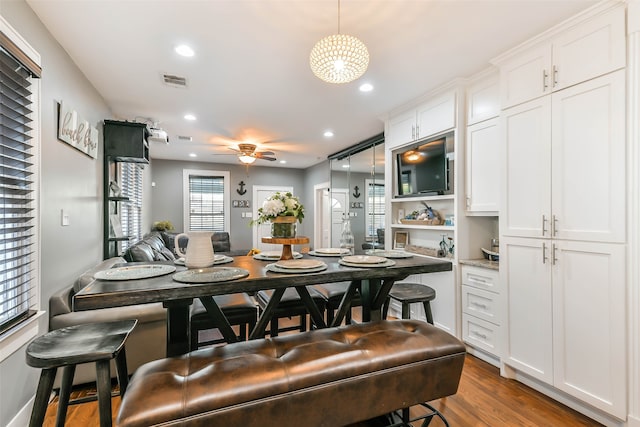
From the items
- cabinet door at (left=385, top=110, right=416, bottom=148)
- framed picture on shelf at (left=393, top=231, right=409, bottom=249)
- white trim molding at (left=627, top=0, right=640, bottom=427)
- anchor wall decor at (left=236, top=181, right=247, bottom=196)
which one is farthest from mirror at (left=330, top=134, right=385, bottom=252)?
white trim molding at (left=627, top=0, right=640, bottom=427)

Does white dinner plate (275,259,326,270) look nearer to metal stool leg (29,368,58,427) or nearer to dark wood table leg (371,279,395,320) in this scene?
dark wood table leg (371,279,395,320)

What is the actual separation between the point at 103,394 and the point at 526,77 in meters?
3.31

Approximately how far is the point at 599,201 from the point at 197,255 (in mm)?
2471

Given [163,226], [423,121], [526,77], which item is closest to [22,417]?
[423,121]

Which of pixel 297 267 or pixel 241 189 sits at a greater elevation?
pixel 241 189

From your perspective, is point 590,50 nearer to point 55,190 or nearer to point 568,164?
point 568,164

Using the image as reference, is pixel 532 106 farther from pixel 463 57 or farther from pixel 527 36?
pixel 463 57

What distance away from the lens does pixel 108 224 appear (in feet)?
11.0

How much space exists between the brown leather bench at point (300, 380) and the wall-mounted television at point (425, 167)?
6.42ft

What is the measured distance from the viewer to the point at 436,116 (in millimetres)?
3176

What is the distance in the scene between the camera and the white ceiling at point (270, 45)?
1865 millimetres

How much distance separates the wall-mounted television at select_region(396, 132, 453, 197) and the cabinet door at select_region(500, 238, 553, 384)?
3.19 ft

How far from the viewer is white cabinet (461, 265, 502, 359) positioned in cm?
259

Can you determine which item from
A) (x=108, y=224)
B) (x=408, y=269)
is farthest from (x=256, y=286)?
(x=108, y=224)
